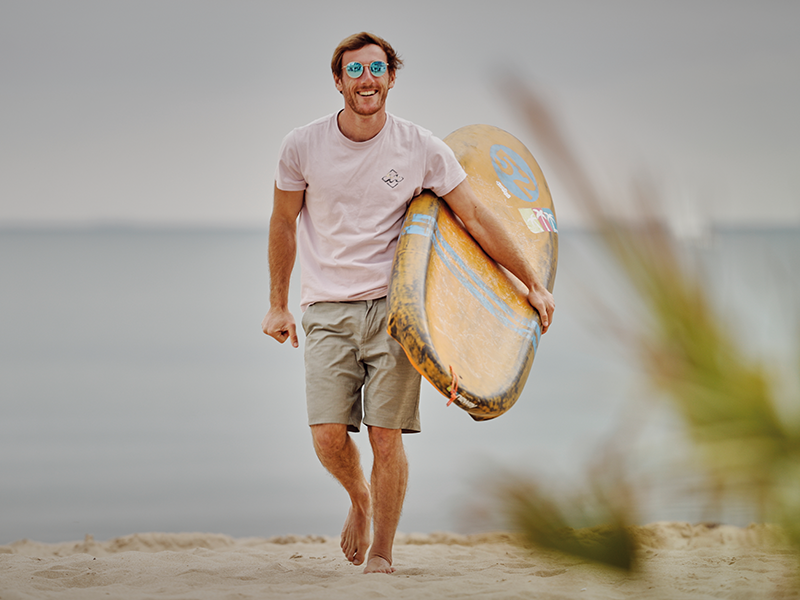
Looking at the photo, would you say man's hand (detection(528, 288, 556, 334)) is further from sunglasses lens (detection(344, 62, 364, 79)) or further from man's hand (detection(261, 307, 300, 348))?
sunglasses lens (detection(344, 62, 364, 79))

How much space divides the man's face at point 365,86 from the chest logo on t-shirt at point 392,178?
211 millimetres

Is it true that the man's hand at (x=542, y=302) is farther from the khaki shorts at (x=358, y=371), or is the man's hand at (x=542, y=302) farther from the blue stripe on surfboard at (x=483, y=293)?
the khaki shorts at (x=358, y=371)

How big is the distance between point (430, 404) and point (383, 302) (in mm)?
5121

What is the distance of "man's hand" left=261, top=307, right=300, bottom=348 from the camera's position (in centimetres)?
289

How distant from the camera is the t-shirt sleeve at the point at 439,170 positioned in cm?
276

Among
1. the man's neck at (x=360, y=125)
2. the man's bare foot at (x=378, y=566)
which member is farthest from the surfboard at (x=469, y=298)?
the man's bare foot at (x=378, y=566)

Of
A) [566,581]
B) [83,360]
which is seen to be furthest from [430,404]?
[566,581]

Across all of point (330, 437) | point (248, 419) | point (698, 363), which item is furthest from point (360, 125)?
point (248, 419)

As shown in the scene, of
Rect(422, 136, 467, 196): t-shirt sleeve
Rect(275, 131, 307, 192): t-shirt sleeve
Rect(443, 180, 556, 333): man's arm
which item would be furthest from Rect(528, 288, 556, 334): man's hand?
Rect(275, 131, 307, 192): t-shirt sleeve

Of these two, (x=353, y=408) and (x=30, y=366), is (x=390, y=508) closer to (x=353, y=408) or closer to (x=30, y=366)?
(x=353, y=408)

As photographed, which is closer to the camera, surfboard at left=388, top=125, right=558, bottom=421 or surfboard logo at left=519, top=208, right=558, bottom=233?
surfboard at left=388, top=125, right=558, bottom=421

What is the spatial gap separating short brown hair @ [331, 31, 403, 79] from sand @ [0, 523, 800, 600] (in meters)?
1.65

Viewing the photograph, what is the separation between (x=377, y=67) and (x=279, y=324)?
0.98 m

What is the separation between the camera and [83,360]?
27.2 feet
